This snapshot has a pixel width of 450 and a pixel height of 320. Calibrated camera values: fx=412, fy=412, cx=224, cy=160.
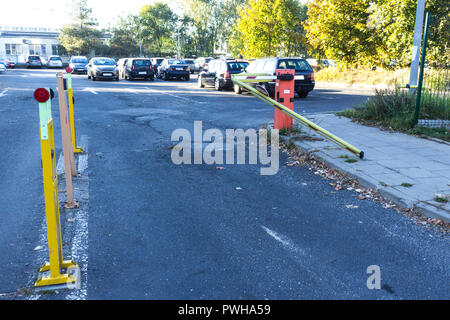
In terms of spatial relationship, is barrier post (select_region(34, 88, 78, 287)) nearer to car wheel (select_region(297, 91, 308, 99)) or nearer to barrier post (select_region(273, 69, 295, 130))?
barrier post (select_region(273, 69, 295, 130))

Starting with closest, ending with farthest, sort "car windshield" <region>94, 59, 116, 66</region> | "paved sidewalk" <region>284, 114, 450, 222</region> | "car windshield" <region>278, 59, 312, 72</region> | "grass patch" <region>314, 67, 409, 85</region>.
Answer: "paved sidewalk" <region>284, 114, 450, 222</region>, "car windshield" <region>278, 59, 312, 72</region>, "grass patch" <region>314, 67, 409, 85</region>, "car windshield" <region>94, 59, 116, 66</region>

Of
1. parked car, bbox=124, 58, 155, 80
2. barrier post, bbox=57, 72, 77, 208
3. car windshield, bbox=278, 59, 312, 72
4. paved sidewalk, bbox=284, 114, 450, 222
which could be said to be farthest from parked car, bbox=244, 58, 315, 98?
parked car, bbox=124, 58, 155, 80

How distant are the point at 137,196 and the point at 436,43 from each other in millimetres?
12760

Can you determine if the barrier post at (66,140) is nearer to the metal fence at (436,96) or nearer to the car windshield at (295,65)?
the metal fence at (436,96)

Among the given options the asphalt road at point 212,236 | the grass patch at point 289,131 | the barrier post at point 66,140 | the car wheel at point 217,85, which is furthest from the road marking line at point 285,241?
the car wheel at point 217,85

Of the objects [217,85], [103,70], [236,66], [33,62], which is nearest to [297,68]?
[236,66]

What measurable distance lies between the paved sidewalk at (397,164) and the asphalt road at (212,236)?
1.32 ft

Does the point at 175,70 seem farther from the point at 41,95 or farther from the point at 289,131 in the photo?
the point at 41,95

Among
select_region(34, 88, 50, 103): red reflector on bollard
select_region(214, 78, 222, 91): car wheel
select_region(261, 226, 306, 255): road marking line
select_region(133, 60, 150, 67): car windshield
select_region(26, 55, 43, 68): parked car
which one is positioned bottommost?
select_region(261, 226, 306, 255): road marking line

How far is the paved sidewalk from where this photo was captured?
16.9 ft

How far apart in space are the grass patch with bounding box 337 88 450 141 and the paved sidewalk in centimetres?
48

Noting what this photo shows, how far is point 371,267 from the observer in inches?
142

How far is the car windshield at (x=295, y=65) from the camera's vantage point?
17.7 m
